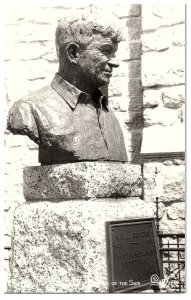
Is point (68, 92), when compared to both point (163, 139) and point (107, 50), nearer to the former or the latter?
point (107, 50)

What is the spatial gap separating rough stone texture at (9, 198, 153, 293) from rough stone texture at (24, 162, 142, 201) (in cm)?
6

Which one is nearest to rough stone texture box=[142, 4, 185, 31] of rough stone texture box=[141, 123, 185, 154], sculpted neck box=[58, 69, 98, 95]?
rough stone texture box=[141, 123, 185, 154]

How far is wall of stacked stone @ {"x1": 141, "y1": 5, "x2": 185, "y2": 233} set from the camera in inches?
214

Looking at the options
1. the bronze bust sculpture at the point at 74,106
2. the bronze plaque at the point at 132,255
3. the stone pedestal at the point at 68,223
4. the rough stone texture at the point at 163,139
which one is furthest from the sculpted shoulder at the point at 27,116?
the rough stone texture at the point at 163,139

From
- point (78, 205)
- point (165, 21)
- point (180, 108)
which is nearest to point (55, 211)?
point (78, 205)

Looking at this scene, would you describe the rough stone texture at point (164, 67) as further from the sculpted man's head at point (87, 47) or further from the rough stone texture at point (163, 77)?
the sculpted man's head at point (87, 47)

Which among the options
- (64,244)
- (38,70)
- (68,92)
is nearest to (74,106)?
(68,92)

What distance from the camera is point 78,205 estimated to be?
3.71 metres

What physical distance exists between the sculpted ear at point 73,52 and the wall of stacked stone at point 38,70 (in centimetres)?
195

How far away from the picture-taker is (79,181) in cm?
373

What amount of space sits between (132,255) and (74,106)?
1.05m

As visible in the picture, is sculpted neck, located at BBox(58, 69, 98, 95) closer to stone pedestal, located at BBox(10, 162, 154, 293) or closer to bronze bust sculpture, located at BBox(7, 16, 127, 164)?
bronze bust sculpture, located at BBox(7, 16, 127, 164)

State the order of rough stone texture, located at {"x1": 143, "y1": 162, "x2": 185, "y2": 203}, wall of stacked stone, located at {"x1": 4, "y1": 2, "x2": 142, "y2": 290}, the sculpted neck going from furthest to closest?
wall of stacked stone, located at {"x1": 4, "y1": 2, "x2": 142, "y2": 290} < rough stone texture, located at {"x1": 143, "y1": 162, "x2": 185, "y2": 203} < the sculpted neck

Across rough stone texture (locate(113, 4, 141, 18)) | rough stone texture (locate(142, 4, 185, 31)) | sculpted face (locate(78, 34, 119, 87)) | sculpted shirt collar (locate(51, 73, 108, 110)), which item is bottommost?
sculpted shirt collar (locate(51, 73, 108, 110))
